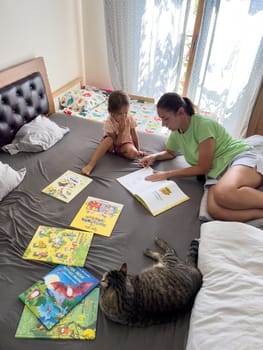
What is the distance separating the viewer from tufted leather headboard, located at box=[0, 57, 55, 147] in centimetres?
176

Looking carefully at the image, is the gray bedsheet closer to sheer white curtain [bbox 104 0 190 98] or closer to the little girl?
the little girl

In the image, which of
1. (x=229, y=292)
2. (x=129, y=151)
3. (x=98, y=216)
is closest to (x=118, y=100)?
(x=129, y=151)

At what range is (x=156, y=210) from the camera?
139 centimetres

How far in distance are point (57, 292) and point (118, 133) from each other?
118 centimetres

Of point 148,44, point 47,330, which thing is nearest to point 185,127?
point 47,330

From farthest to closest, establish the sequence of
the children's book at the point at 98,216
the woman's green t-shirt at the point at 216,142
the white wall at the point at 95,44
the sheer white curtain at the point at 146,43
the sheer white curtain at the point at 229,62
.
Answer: the white wall at the point at 95,44
the sheer white curtain at the point at 146,43
the sheer white curtain at the point at 229,62
the woman's green t-shirt at the point at 216,142
the children's book at the point at 98,216

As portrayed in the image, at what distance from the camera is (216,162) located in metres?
1.57

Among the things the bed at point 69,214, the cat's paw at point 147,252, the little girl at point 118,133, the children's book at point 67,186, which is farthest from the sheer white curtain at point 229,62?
the cat's paw at point 147,252

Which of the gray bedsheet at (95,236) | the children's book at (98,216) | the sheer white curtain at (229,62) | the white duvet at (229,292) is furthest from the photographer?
the sheer white curtain at (229,62)

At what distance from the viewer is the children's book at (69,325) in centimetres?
87

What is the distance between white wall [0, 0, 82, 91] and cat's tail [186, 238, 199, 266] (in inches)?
71.2

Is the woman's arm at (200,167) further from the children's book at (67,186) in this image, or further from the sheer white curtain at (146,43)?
the sheer white curtain at (146,43)

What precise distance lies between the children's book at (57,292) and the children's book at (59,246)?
0.05 meters

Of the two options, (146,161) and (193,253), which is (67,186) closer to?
(146,161)
